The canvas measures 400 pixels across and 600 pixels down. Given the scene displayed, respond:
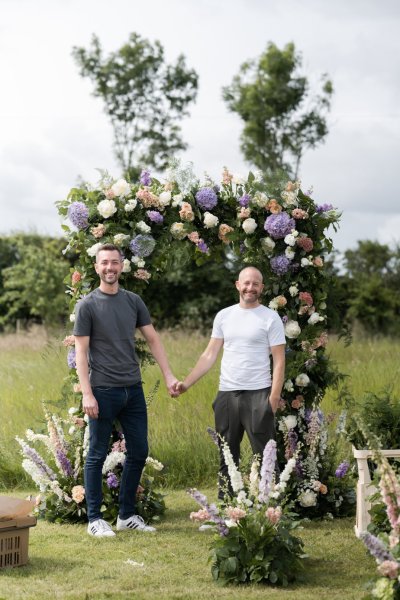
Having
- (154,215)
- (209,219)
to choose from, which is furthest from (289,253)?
(154,215)

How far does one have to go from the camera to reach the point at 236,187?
6.54 m

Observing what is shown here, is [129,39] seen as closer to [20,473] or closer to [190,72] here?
[190,72]

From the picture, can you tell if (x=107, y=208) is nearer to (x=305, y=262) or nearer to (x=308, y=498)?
(x=305, y=262)

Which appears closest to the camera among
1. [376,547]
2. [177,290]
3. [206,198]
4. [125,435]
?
[376,547]

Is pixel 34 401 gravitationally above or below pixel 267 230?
below

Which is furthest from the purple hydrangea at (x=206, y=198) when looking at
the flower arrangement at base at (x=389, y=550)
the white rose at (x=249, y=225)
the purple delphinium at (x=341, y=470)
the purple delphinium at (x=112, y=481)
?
the flower arrangement at base at (x=389, y=550)

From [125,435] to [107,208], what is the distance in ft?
5.22

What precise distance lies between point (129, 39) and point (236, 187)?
594 inches

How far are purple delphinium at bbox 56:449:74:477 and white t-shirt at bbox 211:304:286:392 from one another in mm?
1441

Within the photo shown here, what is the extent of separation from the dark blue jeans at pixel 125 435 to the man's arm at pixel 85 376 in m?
0.07

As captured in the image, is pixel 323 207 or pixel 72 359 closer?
pixel 72 359

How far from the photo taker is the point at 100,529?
5.69 meters

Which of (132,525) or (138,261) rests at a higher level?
(138,261)

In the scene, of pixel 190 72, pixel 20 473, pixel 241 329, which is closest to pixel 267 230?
pixel 241 329
